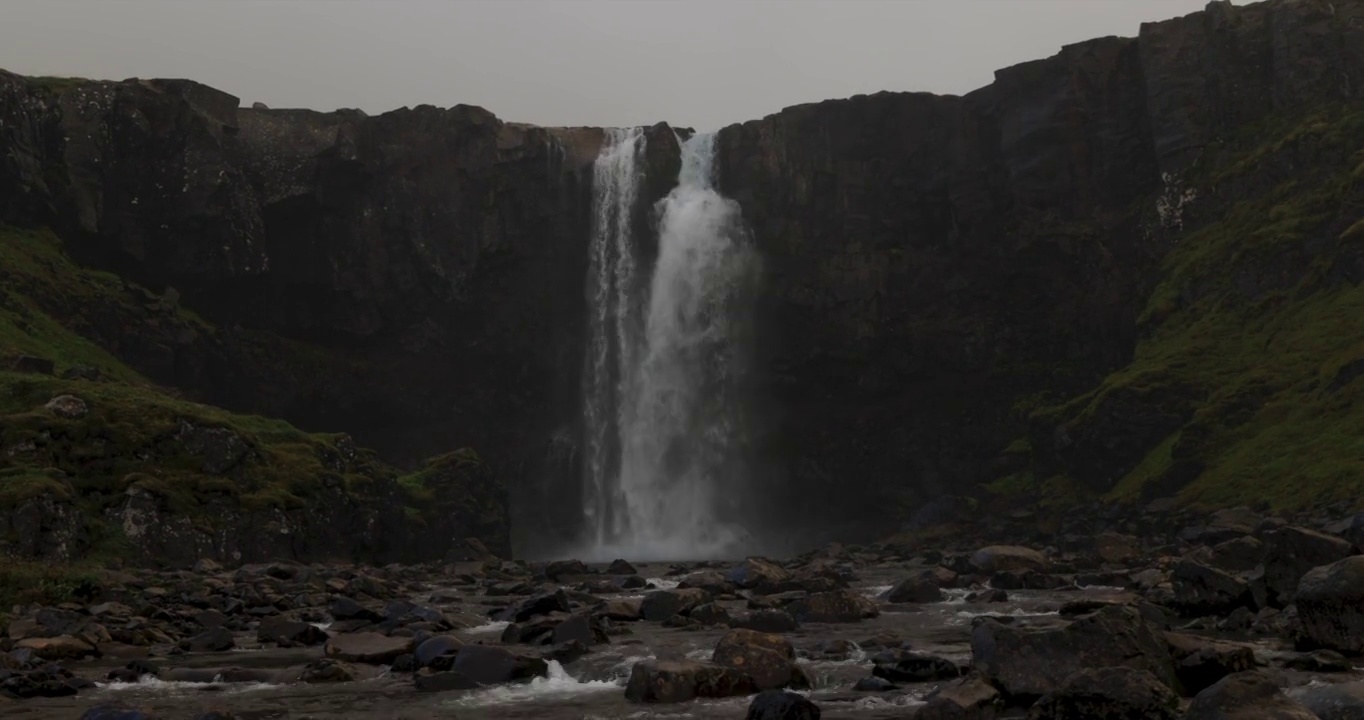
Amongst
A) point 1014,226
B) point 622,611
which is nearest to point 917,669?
point 622,611

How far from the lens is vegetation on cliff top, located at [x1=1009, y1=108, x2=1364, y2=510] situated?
53875mm

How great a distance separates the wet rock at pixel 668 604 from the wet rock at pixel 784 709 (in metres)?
12.2

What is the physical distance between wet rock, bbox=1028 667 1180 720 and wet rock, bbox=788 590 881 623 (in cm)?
1276

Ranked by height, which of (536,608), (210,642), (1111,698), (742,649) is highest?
(1111,698)

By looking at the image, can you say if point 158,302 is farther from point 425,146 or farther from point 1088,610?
point 1088,610

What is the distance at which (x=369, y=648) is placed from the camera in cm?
2084

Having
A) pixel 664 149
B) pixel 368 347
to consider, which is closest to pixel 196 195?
pixel 368 347

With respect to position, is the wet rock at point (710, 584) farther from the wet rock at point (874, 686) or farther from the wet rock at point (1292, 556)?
the wet rock at point (874, 686)

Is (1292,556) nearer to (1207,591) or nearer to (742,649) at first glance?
(1207,591)

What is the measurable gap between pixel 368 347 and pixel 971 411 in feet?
128

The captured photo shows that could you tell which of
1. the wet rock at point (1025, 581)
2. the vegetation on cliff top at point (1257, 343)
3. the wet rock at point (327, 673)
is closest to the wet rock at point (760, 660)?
the wet rock at point (327, 673)

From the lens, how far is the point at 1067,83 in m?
77.2

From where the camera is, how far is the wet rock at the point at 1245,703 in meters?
11.9

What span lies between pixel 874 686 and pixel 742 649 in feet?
6.58
